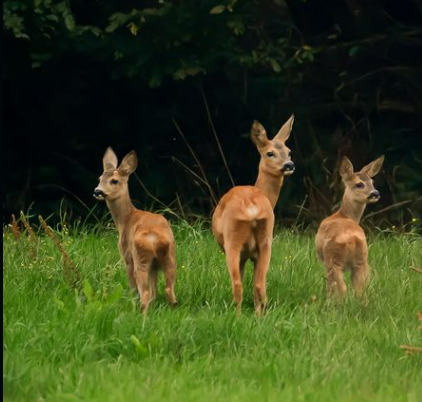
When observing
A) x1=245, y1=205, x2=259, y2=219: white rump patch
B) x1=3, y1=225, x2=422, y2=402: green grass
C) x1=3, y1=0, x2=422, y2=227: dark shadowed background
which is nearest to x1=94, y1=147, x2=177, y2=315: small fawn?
x1=3, y1=225, x2=422, y2=402: green grass

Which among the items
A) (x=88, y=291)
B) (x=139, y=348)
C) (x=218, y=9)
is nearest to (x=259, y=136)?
(x=88, y=291)

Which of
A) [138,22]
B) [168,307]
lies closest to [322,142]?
[138,22]

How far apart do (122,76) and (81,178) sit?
1.26 m

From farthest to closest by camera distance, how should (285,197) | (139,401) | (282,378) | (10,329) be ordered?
(285,197)
(10,329)
(282,378)
(139,401)

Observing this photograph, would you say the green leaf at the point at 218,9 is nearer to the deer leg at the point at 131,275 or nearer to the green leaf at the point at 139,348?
the deer leg at the point at 131,275

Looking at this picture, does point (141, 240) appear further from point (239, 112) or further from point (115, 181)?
point (239, 112)

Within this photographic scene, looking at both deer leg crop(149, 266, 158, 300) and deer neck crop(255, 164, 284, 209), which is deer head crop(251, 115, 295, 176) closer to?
deer neck crop(255, 164, 284, 209)

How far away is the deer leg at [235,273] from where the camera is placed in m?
9.12

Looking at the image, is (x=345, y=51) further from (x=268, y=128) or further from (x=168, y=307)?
(x=168, y=307)

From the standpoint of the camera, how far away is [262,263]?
9.34 m

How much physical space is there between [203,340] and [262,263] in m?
1.25

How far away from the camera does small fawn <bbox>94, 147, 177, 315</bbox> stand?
909 centimetres

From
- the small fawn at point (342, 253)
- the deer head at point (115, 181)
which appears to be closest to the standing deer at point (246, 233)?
the small fawn at point (342, 253)

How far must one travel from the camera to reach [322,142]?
16250 millimetres
